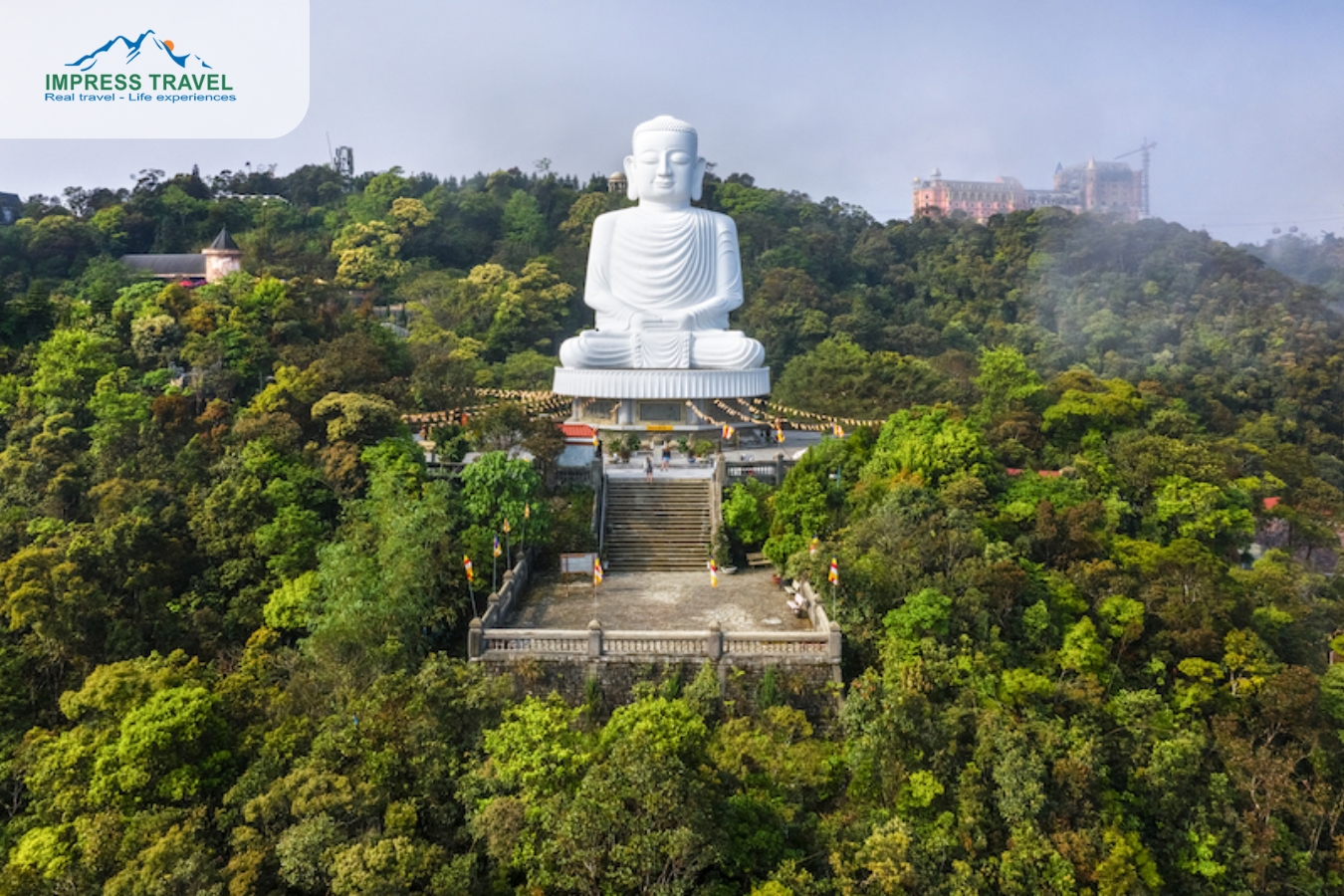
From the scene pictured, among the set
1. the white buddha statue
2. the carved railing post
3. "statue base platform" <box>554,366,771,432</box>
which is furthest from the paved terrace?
the white buddha statue

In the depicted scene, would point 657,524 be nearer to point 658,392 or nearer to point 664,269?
point 658,392

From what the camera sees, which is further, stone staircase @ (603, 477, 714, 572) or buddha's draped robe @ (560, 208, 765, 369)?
buddha's draped robe @ (560, 208, 765, 369)

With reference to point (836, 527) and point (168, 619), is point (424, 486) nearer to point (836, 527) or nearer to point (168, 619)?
point (168, 619)

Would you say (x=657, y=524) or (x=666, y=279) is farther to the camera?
(x=666, y=279)

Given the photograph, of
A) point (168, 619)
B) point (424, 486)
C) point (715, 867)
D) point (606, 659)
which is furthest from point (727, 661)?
point (168, 619)

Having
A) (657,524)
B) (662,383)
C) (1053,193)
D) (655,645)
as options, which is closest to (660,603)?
(655,645)

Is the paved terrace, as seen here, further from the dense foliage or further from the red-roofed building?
the red-roofed building
